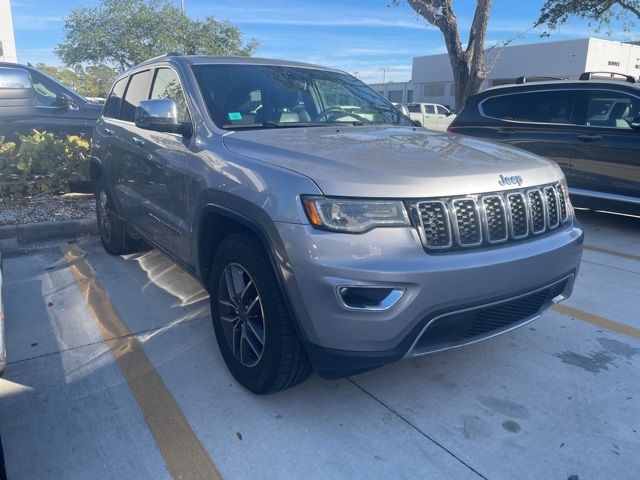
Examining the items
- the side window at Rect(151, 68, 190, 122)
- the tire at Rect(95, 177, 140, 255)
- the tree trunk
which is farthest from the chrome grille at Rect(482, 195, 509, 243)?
the tree trunk

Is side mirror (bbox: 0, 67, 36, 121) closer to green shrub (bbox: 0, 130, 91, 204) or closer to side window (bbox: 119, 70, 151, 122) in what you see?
side window (bbox: 119, 70, 151, 122)

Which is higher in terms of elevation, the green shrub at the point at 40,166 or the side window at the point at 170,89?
the side window at the point at 170,89

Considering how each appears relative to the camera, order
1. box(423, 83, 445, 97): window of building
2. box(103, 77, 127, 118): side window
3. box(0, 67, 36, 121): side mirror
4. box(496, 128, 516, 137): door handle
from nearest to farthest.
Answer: box(0, 67, 36, 121): side mirror < box(103, 77, 127, 118): side window < box(496, 128, 516, 137): door handle < box(423, 83, 445, 97): window of building

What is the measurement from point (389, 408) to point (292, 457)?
645 millimetres

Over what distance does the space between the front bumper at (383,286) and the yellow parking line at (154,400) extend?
72cm

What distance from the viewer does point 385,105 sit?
4.50 meters

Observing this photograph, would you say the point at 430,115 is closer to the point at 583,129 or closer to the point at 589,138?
the point at 583,129

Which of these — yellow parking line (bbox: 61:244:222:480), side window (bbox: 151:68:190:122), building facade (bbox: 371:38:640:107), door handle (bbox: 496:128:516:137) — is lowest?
yellow parking line (bbox: 61:244:222:480)

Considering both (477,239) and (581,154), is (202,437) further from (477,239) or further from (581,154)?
(581,154)

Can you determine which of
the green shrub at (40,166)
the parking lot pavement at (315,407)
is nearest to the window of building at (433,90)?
Answer: the green shrub at (40,166)

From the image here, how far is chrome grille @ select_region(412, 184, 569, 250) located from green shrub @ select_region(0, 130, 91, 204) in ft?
20.6

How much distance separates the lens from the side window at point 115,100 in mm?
5234

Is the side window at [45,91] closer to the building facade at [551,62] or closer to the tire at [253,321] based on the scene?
the tire at [253,321]

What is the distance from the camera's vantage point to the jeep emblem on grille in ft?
9.00
